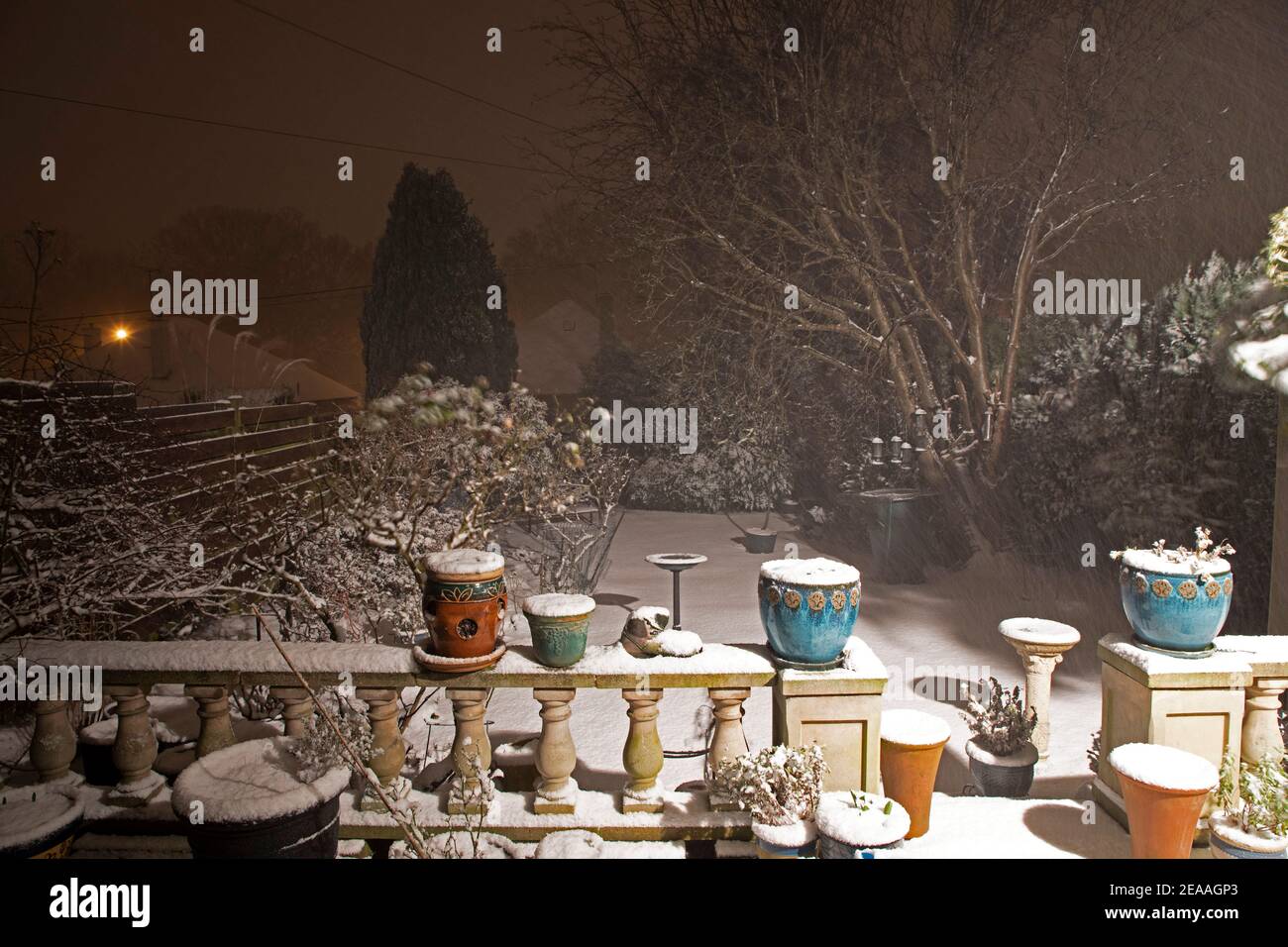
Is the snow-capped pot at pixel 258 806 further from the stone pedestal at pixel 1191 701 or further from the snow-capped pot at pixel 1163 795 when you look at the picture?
the stone pedestal at pixel 1191 701

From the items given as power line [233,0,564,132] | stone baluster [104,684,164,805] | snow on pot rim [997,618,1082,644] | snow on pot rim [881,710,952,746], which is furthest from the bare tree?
stone baluster [104,684,164,805]

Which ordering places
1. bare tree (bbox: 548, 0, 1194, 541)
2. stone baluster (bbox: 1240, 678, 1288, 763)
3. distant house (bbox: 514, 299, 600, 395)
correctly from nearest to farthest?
stone baluster (bbox: 1240, 678, 1288, 763) < bare tree (bbox: 548, 0, 1194, 541) < distant house (bbox: 514, 299, 600, 395)

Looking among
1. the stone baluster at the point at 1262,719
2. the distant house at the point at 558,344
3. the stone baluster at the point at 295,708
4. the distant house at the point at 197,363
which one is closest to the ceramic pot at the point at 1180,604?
the stone baluster at the point at 1262,719

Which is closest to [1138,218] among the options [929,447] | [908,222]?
[908,222]

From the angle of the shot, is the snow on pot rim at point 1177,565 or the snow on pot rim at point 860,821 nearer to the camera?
the snow on pot rim at point 860,821

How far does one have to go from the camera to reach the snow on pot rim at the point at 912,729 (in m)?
2.34

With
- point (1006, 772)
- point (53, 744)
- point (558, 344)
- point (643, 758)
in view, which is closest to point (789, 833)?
point (643, 758)

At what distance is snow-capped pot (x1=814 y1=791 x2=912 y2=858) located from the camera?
6.21 ft

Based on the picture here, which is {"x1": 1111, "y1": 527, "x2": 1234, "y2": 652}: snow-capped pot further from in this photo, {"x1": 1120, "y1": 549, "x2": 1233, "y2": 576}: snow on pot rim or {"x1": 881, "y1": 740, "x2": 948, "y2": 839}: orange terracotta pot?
{"x1": 881, "y1": 740, "x2": 948, "y2": 839}: orange terracotta pot

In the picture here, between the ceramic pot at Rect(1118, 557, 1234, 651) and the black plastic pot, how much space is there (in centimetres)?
232

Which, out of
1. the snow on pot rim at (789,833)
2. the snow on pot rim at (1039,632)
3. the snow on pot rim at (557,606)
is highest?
the snow on pot rim at (557,606)

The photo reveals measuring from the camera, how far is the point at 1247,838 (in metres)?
2.14

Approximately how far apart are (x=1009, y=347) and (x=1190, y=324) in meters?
1.30

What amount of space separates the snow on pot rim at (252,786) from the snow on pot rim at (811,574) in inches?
49.1
